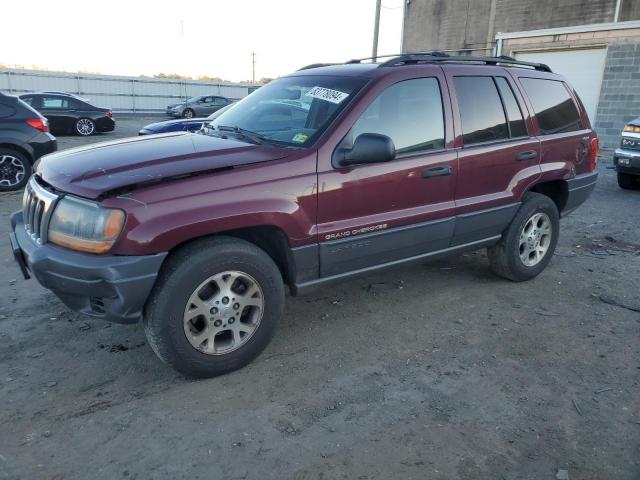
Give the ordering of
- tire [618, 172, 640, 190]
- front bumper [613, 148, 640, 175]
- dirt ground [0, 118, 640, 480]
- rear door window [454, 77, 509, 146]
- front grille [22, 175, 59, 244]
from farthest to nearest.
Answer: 1. tire [618, 172, 640, 190]
2. front bumper [613, 148, 640, 175]
3. rear door window [454, 77, 509, 146]
4. front grille [22, 175, 59, 244]
5. dirt ground [0, 118, 640, 480]

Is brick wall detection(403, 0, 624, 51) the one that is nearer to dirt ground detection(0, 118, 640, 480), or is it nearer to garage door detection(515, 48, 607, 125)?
garage door detection(515, 48, 607, 125)

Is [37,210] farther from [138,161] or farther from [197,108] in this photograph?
[197,108]

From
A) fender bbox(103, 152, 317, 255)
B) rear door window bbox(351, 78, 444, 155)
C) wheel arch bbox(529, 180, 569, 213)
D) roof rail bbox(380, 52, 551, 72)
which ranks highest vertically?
roof rail bbox(380, 52, 551, 72)

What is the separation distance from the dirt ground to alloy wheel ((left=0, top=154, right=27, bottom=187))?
434 centimetres

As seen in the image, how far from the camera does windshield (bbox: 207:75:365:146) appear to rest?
3.53m

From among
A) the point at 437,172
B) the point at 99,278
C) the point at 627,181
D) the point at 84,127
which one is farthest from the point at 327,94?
the point at 84,127

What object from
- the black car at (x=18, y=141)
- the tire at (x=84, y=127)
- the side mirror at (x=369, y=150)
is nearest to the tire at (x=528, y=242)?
the side mirror at (x=369, y=150)

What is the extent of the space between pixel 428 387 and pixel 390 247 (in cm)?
105

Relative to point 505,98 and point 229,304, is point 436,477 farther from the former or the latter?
point 505,98

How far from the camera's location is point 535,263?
4.90m

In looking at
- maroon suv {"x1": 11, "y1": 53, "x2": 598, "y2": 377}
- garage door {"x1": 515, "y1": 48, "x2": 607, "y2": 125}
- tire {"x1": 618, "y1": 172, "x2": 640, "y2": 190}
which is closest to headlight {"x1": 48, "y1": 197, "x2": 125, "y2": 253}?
maroon suv {"x1": 11, "y1": 53, "x2": 598, "y2": 377}

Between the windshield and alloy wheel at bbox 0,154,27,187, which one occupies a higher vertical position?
the windshield

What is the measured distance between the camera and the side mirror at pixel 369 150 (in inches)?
128

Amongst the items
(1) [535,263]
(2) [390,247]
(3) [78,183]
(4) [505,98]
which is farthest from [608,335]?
(3) [78,183]
